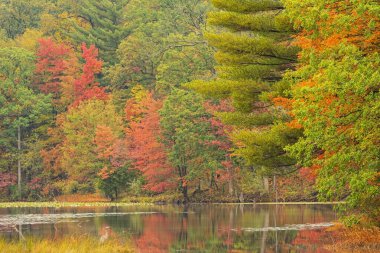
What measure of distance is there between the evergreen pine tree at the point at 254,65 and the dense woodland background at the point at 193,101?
6cm

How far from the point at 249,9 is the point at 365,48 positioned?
886 cm

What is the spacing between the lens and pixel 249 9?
1018 inches

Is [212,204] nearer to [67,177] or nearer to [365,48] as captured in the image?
[67,177]

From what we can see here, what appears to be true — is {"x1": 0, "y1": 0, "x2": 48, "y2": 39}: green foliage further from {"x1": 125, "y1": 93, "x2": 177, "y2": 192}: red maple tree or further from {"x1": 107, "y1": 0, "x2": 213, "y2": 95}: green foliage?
{"x1": 125, "y1": 93, "x2": 177, "y2": 192}: red maple tree

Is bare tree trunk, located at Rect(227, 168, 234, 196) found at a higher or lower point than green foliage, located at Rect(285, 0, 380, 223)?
lower

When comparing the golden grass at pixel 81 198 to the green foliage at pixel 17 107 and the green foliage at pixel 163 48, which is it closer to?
the green foliage at pixel 17 107

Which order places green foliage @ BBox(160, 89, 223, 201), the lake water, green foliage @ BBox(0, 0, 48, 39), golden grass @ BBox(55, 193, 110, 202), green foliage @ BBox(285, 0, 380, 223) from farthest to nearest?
green foliage @ BBox(0, 0, 48, 39), golden grass @ BBox(55, 193, 110, 202), green foliage @ BBox(160, 89, 223, 201), the lake water, green foliage @ BBox(285, 0, 380, 223)

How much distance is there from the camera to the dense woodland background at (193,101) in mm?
16906

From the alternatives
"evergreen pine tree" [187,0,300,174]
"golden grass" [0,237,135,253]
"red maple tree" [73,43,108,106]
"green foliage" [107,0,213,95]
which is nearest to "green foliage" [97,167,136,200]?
"green foliage" [107,0,213,95]

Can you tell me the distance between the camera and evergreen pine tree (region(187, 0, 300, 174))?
81.1 ft

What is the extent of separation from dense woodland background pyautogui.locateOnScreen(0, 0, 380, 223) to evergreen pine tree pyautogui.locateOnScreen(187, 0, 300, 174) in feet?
0.18

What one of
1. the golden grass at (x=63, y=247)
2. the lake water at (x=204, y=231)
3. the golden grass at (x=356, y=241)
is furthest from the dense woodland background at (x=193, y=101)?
the golden grass at (x=63, y=247)

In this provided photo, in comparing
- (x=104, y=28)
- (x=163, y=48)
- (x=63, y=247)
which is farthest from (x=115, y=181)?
(x=63, y=247)

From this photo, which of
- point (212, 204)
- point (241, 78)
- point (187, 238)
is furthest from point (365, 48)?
point (212, 204)
